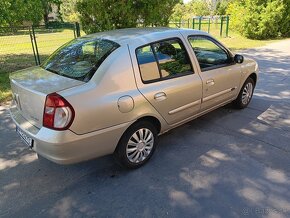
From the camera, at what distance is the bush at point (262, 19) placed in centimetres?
1573

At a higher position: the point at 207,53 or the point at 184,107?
the point at 207,53

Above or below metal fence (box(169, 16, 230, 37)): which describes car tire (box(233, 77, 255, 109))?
below

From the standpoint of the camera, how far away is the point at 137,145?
3389 mm

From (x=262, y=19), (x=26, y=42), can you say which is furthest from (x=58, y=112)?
(x=262, y=19)

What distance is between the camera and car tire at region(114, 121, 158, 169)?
3.23 m

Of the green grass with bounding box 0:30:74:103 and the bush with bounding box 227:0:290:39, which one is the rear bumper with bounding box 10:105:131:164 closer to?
the green grass with bounding box 0:30:74:103

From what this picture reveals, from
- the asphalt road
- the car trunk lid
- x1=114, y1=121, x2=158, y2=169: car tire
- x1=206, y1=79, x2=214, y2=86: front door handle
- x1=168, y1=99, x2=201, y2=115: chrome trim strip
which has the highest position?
Answer: the car trunk lid

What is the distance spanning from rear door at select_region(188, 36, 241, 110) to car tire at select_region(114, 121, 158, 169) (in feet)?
3.70

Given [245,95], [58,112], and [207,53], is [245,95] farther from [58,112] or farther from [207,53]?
[58,112]

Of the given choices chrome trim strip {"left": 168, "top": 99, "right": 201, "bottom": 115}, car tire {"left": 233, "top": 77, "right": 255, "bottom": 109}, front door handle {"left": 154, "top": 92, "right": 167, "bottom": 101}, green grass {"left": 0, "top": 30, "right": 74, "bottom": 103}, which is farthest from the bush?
front door handle {"left": 154, "top": 92, "right": 167, "bottom": 101}

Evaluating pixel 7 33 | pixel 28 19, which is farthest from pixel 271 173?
pixel 28 19

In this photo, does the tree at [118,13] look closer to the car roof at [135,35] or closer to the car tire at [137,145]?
the car roof at [135,35]

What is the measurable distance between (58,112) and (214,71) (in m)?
2.48

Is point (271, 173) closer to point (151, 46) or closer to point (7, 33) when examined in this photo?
point (151, 46)
